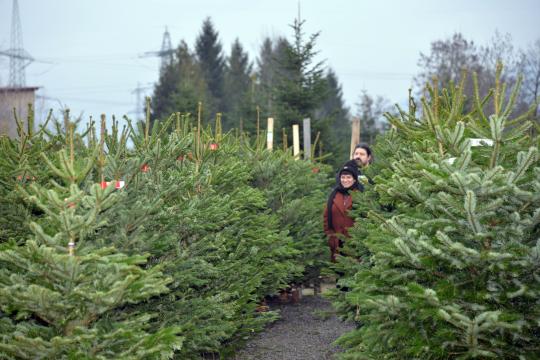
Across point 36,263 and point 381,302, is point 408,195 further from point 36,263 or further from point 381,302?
point 36,263

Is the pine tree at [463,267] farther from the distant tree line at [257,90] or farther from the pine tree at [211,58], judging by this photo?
the pine tree at [211,58]

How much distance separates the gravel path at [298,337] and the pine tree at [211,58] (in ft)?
148

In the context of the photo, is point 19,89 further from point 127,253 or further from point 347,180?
point 127,253

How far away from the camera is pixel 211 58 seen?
57.4m

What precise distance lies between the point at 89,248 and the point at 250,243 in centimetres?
425

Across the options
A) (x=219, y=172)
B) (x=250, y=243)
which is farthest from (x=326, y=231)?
(x=219, y=172)

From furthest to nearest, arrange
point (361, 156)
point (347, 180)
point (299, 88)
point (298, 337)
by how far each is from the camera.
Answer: point (299, 88) < point (361, 156) < point (347, 180) < point (298, 337)

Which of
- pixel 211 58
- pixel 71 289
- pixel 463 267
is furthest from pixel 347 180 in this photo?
pixel 211 58

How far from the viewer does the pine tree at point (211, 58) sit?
2196 inches

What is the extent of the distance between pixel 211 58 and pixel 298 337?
5037cm

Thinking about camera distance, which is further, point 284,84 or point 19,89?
point 19,89

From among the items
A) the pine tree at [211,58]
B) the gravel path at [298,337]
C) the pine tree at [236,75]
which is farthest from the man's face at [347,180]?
the pine tree at [211,58]

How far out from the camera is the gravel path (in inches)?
314

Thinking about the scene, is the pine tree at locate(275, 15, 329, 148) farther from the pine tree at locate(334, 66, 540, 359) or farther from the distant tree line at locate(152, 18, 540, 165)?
the pine tree at locate(334, 66, 540, 359)
